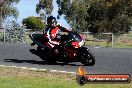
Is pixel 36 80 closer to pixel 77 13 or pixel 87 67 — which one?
pixel 87 67

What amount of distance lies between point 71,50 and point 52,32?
88 cm

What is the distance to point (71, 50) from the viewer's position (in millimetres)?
14609

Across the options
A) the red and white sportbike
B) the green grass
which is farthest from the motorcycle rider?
the green grass

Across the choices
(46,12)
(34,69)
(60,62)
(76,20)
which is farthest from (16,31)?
(46,12)

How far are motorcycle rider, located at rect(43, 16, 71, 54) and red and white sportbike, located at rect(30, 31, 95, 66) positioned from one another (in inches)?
5.1

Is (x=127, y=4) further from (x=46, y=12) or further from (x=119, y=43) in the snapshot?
(x=119, y=43)

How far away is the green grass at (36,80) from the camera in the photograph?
9.64m

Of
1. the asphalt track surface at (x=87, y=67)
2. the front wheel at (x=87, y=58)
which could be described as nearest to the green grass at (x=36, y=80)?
the asphalt track surface at (x=87, y=67)

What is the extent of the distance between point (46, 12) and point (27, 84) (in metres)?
65.3

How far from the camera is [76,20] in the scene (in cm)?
6600

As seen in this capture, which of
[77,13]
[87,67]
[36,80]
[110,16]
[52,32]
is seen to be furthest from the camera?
[77,13]

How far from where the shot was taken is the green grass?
9641 millimetres

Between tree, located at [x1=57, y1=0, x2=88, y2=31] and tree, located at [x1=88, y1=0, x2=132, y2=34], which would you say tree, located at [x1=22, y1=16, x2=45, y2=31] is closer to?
tree, located at [x1=57, y1=0, x2=88, y2=31]

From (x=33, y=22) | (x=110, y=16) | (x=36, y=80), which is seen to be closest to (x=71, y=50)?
(x=36, y=80)
